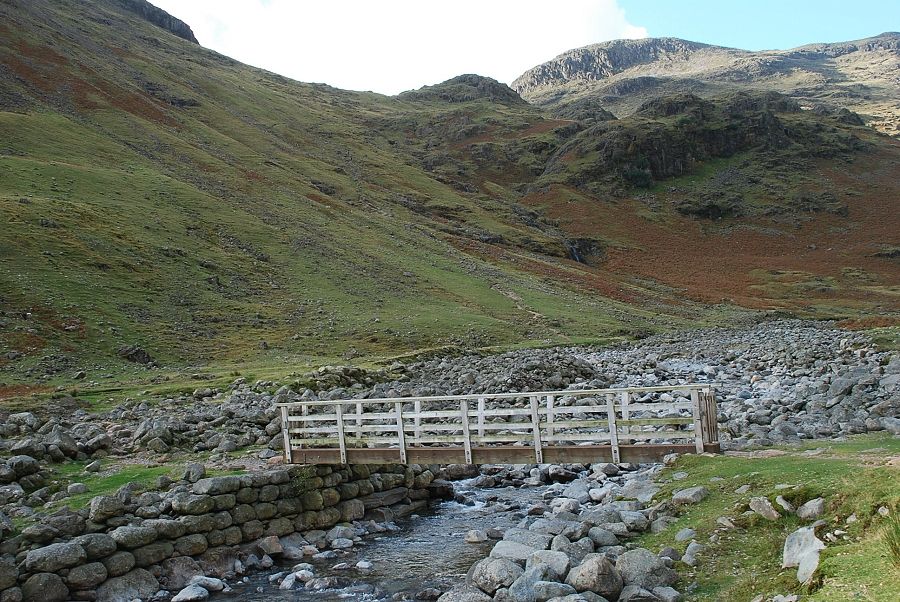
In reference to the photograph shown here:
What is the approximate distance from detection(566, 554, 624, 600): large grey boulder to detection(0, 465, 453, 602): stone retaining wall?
1014cm

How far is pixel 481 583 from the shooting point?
494 inches

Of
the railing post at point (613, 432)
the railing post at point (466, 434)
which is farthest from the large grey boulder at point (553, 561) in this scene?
the railing post at point (466, 434)

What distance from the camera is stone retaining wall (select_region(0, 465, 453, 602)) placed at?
14578 mm

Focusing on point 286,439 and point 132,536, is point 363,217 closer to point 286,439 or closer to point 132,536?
point 286,439

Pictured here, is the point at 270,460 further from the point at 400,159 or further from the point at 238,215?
the point at 400,159

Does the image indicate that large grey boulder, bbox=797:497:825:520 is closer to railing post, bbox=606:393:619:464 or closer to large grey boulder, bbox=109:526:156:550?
railing post, bbox=606:393:619:464

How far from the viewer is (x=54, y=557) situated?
14.6 m

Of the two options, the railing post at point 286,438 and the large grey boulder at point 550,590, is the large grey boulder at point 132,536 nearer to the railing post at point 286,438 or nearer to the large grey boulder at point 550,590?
the railing post at point 286,438

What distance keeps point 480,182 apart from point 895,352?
124056 mm

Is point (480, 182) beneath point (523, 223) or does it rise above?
above

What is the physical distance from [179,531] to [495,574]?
9170 millimetres

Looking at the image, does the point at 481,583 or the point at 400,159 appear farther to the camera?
the point at 400,159

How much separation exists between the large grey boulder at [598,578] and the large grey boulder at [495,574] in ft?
4.39

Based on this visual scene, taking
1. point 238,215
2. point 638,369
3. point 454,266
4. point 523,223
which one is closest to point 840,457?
point 638,369
